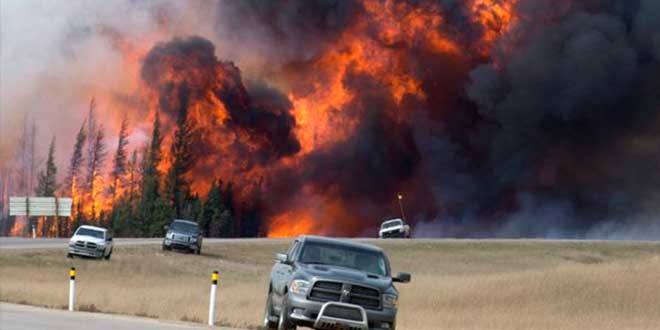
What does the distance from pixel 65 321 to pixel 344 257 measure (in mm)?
5851

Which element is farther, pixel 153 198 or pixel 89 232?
pixel 153 198

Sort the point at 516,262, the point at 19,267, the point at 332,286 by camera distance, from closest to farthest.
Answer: the point at 332,286 → the point at 19,267 → the point at 516,262

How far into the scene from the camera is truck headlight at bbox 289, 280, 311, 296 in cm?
2070

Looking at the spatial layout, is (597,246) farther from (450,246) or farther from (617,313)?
(617,313)

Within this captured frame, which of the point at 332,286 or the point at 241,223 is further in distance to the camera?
the point at 241,223

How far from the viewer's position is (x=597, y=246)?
266ft

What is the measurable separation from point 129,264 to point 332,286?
124ft

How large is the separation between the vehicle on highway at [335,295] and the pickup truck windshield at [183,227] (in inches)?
1751


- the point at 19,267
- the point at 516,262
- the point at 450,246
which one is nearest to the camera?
the point at 19,267

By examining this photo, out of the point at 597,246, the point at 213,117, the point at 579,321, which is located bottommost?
the point at 579,321

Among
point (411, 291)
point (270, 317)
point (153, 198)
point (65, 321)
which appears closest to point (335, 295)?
point (270, 317)

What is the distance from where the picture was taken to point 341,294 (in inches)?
814

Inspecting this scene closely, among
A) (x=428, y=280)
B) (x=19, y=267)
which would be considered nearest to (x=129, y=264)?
(x=19, y=267)

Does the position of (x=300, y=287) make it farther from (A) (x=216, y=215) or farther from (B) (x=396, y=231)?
(A) (x=216, y=215)
